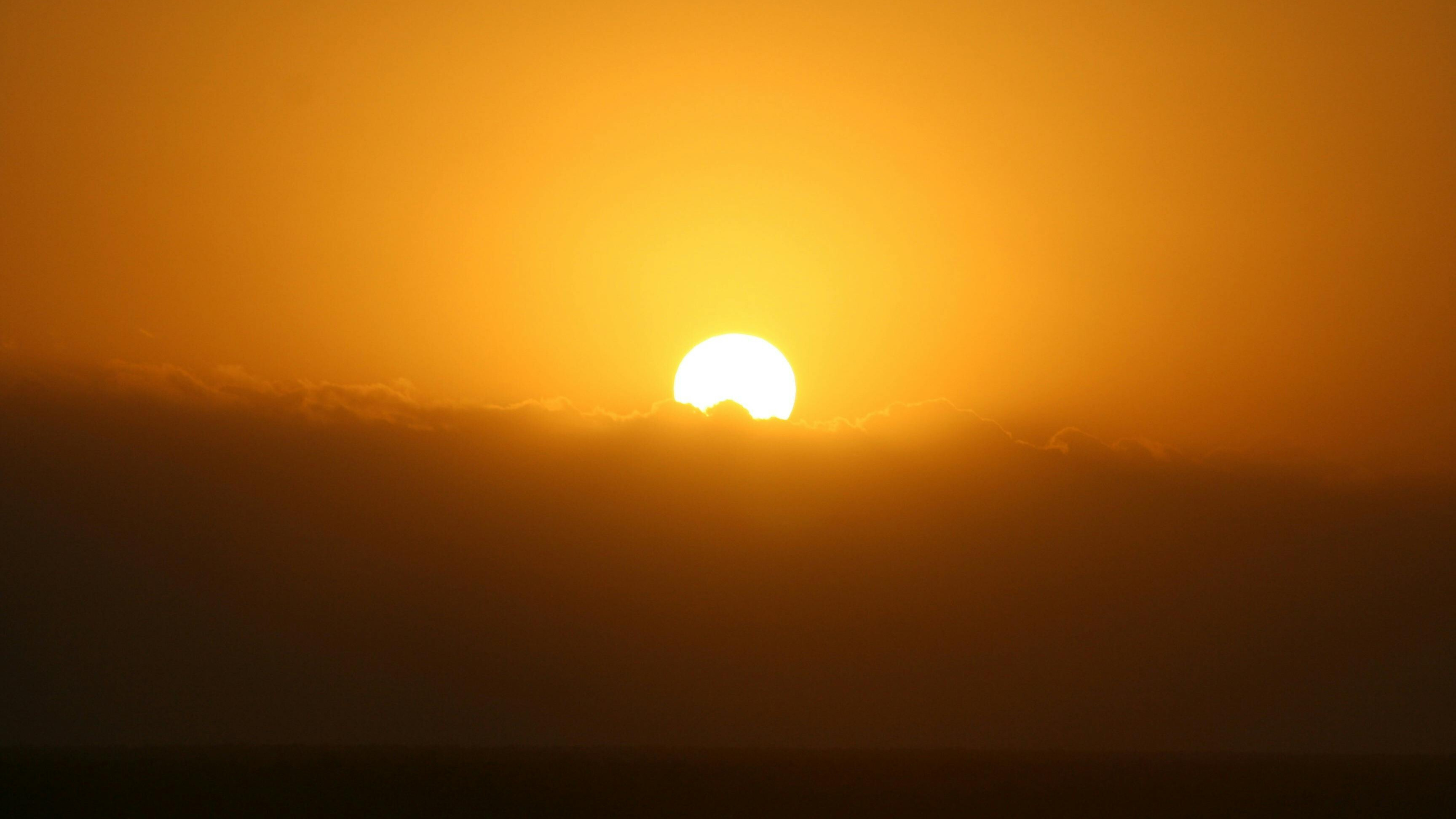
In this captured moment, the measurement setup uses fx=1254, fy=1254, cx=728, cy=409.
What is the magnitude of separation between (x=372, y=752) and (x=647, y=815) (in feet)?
25.1

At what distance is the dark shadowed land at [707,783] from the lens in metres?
29.9

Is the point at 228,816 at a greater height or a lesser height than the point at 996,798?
lesser

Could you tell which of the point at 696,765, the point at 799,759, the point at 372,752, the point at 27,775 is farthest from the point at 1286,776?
the point at 27,775

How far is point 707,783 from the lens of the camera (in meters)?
32.0

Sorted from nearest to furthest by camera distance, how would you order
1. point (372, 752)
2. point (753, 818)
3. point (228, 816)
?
1. point (228, 816)
2. point (753, 818)
3. point (372, 752)

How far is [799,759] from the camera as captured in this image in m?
33.3

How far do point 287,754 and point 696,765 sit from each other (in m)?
10.4

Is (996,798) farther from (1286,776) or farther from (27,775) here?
(27,775)

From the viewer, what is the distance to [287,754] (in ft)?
104

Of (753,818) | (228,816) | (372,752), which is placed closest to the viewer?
(228,816)

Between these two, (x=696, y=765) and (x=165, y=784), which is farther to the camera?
(x=696, y=765)

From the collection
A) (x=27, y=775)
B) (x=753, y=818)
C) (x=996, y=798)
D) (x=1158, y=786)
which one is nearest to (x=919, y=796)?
(x=996, y=798)

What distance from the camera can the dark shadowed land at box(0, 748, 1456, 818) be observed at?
2986 cm

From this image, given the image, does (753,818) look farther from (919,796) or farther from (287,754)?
(287,754)
